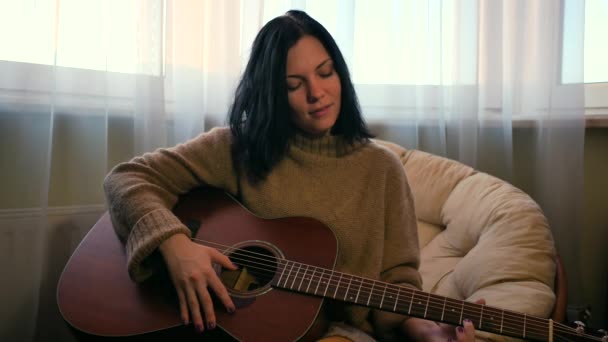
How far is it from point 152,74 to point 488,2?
117 cm

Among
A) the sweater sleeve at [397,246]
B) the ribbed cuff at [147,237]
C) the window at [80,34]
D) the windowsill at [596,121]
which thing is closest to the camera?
the ribbed cuff at [147,237]

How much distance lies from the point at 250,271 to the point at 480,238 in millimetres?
696

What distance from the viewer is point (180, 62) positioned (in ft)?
5.00

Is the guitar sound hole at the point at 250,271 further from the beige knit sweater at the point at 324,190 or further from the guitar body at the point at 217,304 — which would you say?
the beige knit sweater at the point at 324,190

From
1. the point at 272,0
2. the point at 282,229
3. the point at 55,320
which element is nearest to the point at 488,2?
the point at 272,0

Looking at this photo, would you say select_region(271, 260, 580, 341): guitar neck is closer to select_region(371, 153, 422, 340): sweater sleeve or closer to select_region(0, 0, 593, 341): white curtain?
select_region(371, 153, 422, 340): sweater sleeve

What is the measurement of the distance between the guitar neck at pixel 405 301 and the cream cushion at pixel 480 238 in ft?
0.59

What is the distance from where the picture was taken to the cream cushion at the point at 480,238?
3.73 ft

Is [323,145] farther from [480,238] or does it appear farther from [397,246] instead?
[480,238]

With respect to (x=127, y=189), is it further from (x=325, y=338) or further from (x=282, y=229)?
(x=325, y=338)

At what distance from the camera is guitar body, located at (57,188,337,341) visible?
881 millimetres

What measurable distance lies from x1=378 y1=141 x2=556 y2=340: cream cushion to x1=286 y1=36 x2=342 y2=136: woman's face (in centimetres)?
55

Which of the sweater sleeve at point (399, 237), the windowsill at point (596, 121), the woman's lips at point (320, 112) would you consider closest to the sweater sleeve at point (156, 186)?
the woman's lips at point (320, 112)

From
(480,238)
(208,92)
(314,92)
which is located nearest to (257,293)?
(314,92)
